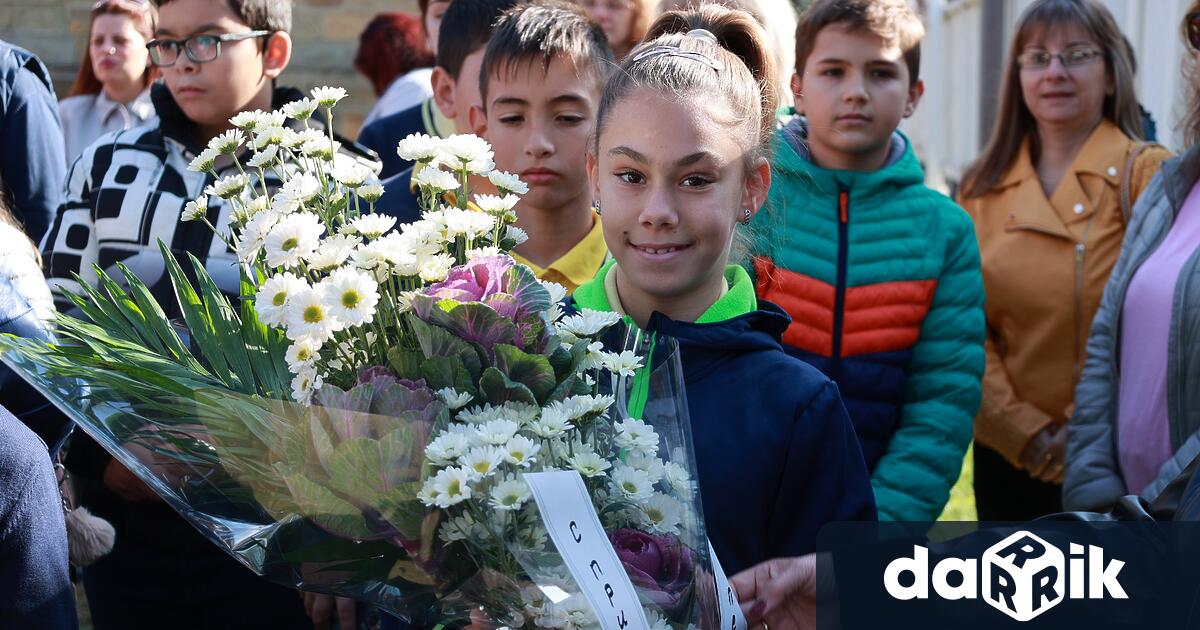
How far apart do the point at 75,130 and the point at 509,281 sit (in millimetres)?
4190

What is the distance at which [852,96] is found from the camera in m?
3.26

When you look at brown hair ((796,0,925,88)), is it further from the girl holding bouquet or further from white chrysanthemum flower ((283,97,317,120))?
white chrysanthemum flower ((283,97,317,120))

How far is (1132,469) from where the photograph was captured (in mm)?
3232

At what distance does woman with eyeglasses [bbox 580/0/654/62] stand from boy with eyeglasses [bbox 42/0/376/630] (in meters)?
0.98

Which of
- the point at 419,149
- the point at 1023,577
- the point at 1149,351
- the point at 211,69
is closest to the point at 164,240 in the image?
the point at 211,69

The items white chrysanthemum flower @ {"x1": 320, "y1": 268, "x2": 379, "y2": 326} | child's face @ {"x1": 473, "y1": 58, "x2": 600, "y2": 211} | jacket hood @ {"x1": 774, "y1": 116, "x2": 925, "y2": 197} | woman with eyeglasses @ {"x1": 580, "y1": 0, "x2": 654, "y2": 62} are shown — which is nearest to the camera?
white chrysanthemum flower @ {"x1": 320, "y1": 268, "x2": 379, "y2": 326}

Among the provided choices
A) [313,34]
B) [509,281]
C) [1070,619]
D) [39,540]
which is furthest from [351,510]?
[313,34]

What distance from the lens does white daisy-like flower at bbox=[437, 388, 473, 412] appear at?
143 centimetres

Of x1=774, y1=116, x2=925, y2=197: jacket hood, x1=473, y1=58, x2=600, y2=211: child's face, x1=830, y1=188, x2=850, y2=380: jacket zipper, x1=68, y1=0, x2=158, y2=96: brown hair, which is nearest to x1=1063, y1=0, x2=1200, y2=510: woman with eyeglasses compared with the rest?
x1=774, y1=116, x2=925, y2=197: jacket hood

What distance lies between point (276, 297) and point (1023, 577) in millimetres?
1166

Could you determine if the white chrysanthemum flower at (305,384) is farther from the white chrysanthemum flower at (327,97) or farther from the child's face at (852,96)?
the child's face at (852,96)

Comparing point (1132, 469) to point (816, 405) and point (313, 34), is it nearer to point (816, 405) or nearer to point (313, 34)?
point (816, 405)

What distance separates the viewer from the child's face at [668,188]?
207 cm

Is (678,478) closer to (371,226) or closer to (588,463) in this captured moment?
(588,463)
